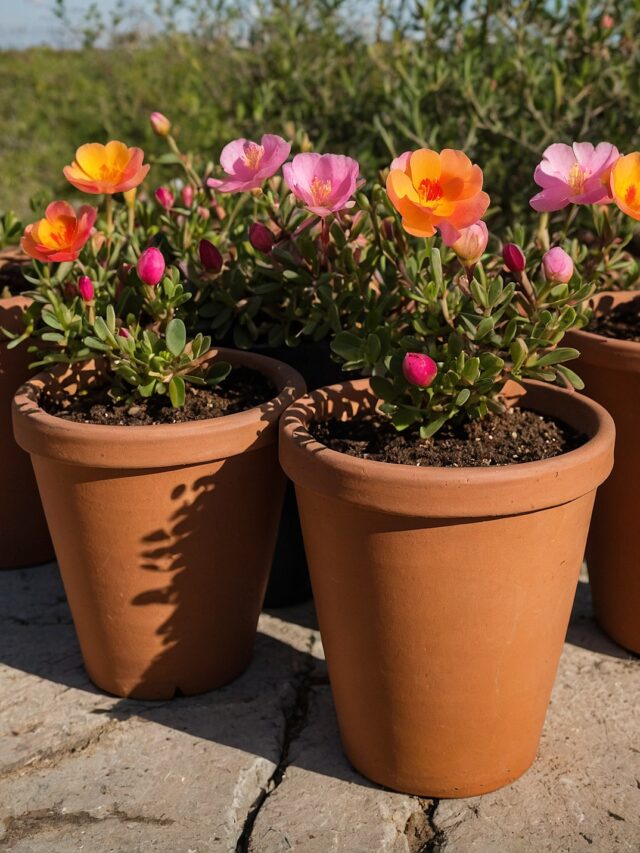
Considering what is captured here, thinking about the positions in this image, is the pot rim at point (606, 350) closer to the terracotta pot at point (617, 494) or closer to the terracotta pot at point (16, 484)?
the terracotta pot at point (617, 494)

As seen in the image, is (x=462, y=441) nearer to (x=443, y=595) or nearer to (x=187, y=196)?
(x=443, y=595)

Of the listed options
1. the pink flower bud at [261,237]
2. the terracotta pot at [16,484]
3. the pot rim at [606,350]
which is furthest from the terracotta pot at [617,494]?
the terracotta pot at [16,484]

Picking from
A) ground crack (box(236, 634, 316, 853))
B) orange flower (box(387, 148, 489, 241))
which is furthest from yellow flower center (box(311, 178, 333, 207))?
ground crack (box(236, 634, 316, 853))

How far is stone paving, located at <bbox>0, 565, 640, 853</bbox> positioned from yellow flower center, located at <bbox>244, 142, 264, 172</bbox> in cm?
101

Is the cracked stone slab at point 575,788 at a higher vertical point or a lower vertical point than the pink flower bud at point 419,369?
lower

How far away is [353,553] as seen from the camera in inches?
58.9

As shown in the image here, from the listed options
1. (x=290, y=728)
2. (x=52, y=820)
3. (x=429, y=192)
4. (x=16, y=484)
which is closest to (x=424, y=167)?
(x=429, y=192)

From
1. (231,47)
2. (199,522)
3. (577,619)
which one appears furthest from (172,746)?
(231,47)

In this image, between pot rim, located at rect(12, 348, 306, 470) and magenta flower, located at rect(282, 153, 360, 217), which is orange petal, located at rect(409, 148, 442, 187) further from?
pot rim, located at rect(12, 348, 306, 470)

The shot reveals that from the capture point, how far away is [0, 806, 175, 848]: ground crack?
1546 mm

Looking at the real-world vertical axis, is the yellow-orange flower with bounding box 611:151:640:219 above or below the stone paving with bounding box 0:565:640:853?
above

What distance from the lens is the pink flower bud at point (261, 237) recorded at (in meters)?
1.90

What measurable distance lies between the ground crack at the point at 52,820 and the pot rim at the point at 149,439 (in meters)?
0.58

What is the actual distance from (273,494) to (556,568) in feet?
1.89
